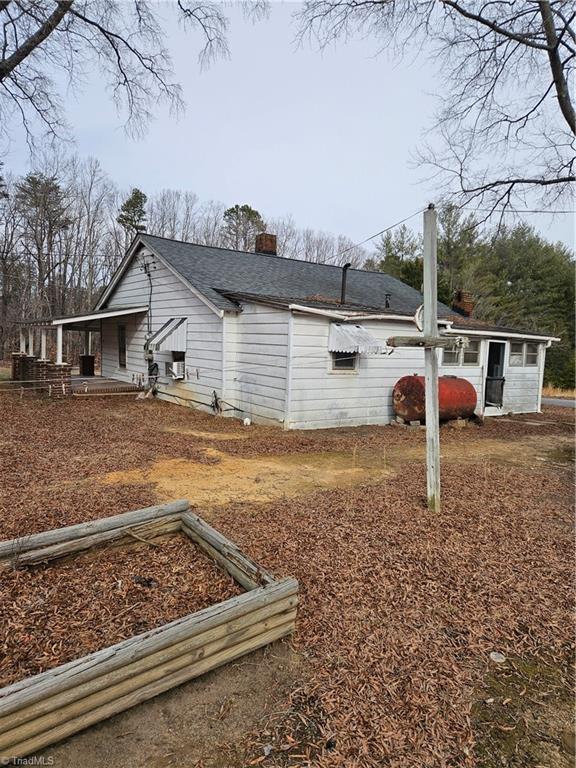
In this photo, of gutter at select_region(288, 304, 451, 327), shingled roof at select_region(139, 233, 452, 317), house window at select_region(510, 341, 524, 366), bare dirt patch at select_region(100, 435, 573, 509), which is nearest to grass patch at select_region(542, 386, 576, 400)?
house window at select_region(510, 341, 524, 366)

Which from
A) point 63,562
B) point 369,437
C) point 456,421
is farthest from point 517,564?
point 456,421

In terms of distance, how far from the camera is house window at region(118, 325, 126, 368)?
15.3 metres

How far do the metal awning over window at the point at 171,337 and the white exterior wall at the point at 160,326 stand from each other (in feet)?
0.53

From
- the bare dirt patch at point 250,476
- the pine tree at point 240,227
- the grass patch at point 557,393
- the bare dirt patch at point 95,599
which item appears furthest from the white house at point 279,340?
the pine tree at point 240,227

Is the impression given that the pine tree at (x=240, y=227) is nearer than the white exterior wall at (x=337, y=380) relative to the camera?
No

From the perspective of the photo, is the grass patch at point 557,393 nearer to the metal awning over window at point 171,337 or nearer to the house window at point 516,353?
the house window at point 516,353

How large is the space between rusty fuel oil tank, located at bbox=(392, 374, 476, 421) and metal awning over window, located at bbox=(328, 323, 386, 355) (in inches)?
48.7

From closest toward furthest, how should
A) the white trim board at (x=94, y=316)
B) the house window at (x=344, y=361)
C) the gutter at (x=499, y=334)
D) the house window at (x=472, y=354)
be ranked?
the house window at (x=344, y=361) < the gutter at (x=499, y=334) < the white trim board at (x=94, y=316) < the house window at (x=472, y=354)

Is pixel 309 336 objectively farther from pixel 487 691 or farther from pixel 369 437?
pixel 487 691

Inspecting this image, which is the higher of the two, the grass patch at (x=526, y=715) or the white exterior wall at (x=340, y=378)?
the white exterior wall at (x=340, y=378)

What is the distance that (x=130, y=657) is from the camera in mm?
1845

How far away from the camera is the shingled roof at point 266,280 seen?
35.0 ft

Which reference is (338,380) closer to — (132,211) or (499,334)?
(499,334)

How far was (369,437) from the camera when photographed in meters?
8.51
